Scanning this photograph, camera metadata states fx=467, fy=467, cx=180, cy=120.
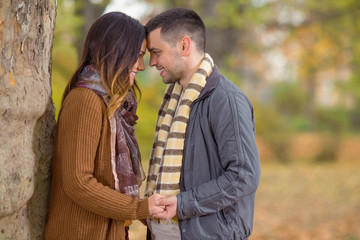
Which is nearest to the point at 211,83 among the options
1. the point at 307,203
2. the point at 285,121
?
the point at 307,203

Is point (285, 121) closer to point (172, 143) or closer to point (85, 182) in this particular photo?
point (172, 143)

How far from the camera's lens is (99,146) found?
95.2 inches

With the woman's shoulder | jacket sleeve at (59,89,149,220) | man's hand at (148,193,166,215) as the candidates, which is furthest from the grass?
the woman's shoulder

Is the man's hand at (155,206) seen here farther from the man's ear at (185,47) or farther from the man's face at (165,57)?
the man's ear at (185,47)

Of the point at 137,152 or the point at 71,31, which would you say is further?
the point at 71,31

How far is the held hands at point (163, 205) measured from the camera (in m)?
2.52

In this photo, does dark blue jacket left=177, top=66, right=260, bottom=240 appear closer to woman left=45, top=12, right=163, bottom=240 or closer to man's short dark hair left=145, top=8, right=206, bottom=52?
woman left=45, top=12, right=163, bottom=240

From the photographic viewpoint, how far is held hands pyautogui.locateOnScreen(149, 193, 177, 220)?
8.25 feet

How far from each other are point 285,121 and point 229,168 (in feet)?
48.7

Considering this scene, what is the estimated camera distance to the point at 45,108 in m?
2.42

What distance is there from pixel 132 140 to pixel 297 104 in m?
18.5

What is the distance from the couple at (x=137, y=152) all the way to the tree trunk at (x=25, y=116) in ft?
0.30

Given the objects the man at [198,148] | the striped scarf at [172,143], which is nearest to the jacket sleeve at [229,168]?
the man at [198,148]

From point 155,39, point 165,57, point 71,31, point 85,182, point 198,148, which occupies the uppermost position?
point 155,39
